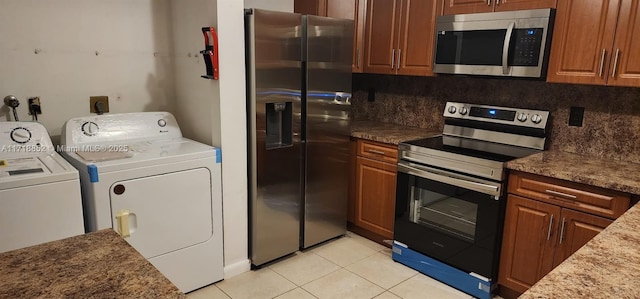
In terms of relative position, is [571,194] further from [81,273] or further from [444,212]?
[81,273]

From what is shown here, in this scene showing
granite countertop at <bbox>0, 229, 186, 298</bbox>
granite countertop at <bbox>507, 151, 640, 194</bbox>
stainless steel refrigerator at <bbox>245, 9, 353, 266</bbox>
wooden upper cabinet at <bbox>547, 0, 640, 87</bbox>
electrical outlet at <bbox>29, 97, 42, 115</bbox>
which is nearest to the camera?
granite countertop at <bbox>0, 229, 186, 298</bbox>

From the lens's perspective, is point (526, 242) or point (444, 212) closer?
point (526, 242)

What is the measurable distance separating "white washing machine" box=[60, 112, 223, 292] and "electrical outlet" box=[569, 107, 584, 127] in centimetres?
224

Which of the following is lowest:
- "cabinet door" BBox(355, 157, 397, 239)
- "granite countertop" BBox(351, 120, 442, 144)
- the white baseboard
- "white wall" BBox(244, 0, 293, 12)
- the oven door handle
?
the white baseboard

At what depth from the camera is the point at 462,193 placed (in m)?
2.53

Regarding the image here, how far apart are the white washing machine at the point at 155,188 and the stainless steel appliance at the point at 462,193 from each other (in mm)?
1273

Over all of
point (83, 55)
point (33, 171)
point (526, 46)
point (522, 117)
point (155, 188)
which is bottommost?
point (155, 188)

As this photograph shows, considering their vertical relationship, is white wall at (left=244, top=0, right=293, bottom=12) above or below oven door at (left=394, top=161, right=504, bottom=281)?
above

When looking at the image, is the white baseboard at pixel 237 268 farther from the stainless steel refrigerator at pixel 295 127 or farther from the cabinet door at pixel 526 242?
the cabinet door at pixel 526 242

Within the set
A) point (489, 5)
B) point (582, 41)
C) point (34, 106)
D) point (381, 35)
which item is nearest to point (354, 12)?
point (381, 35)

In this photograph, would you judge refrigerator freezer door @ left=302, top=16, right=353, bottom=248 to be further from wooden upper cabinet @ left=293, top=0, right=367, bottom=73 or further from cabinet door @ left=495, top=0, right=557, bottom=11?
cabinet door @ left=495, top=0, right=557, bottom=11

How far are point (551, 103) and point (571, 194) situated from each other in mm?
807

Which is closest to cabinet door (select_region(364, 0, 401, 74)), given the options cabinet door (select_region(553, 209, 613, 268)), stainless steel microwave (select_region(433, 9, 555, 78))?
stainless steel microwave (select_region(433, 9, 555, 78))

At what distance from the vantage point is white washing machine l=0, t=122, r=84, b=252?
71.8 inches
